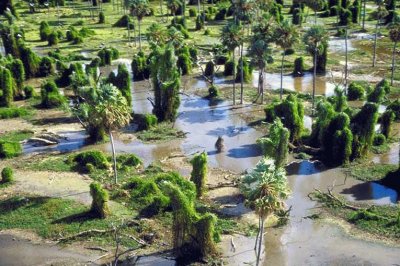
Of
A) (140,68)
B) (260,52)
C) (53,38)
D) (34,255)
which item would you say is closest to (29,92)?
(140,68)

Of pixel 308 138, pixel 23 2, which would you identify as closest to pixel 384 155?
pixel 308 138

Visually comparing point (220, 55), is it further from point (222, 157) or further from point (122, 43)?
point (222, 157)

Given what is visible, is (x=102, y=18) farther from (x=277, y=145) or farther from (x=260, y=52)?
(x=277, y=145)

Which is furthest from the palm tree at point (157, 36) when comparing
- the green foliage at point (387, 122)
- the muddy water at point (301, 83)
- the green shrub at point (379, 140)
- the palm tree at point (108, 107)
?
the green shrub at point (379, 140)

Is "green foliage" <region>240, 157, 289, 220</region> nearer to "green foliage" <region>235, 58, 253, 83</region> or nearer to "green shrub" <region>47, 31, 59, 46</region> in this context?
"green foliage" <region>235, 58, 253, 83</region>

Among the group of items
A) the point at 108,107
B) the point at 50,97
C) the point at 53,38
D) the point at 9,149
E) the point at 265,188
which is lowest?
the point at 9,149

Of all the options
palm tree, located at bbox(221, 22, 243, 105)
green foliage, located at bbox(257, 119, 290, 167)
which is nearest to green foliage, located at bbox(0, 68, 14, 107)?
palm tree, located at bbox(221, 22, 243, 105)
